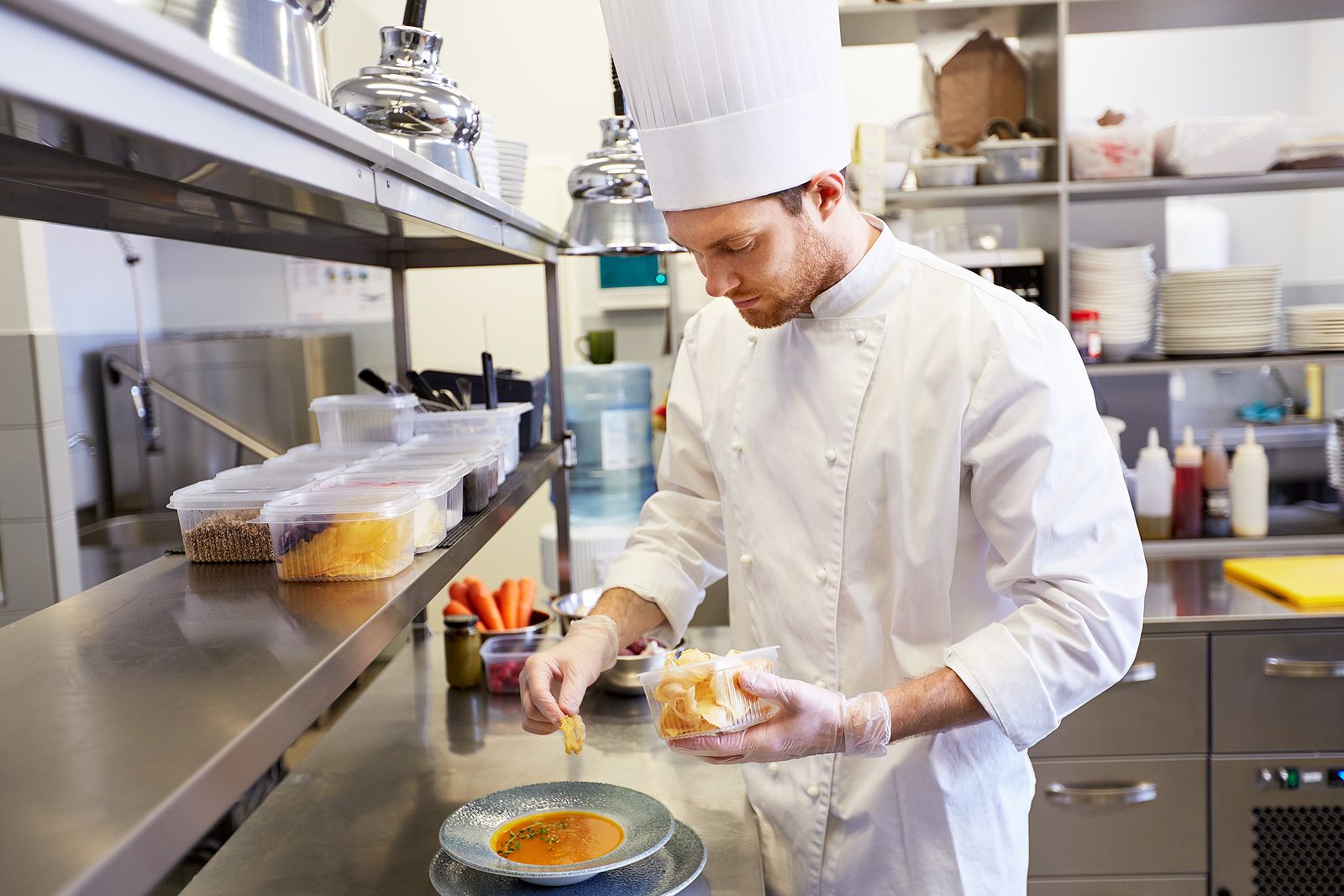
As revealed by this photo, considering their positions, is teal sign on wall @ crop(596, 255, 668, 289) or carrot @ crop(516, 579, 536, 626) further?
teal sign on wall @ crop(596, 255, 668, 289)

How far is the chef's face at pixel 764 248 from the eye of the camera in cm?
141

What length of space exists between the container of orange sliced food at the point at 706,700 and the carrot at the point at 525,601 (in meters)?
1.19

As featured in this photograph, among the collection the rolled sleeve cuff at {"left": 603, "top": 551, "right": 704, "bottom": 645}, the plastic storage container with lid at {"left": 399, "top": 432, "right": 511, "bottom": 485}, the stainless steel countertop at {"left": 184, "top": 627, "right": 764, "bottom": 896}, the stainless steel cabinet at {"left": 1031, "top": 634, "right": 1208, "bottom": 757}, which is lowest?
the stainless steel cabinet at {"left": 1031, "top": 634, "right": 1208, "bottom": 757}

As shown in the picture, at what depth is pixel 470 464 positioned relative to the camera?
1.46 metres

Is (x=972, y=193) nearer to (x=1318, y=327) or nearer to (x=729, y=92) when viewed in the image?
(x=1318, y=327)

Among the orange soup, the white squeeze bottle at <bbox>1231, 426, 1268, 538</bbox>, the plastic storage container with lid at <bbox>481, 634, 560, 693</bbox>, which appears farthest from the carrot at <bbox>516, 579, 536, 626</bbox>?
the white squeeze bottle at <bbox>1231, 426, 1268, 538</bbox>

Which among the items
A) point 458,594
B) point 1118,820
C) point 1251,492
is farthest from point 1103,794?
point 458,594

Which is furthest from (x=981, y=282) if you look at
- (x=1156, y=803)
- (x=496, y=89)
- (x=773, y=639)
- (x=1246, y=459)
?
(x=496, y=89)

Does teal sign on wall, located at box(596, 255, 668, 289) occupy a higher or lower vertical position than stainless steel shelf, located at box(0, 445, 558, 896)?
higher

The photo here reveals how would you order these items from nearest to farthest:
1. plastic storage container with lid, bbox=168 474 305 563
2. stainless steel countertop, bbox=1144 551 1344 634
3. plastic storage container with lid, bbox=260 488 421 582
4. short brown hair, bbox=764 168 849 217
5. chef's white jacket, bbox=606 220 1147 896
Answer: plastic storage container with lid, bbox=260 488 421 582 < plastic storage container with lid, bbox=168 474 305 563 < chef's white jacket, bbox=606 220 1147 896 < short brown hair, bbox=764 168 849 217 < stainless steel countertop, bbox=1144 551 1344 634

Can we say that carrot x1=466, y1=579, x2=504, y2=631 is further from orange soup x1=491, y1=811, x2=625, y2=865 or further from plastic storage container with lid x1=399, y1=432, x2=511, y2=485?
orange soup x1=491, y1=811, x2=625, y2=865

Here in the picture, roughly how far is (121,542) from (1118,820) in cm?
323

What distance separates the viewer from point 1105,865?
8.45 feet

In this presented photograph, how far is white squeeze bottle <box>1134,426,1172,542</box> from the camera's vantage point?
3033 millimetres
